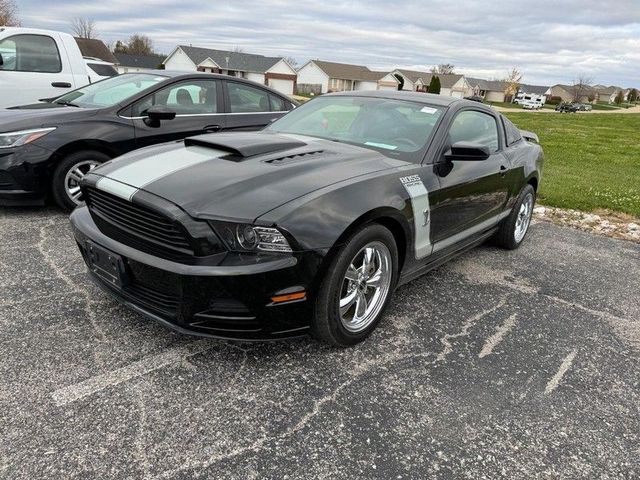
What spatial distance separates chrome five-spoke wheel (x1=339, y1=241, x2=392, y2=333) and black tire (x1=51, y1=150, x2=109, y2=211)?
3.32 m

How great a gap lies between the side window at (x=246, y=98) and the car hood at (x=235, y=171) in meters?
2.58

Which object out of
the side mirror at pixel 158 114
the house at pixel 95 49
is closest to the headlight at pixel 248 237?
the side mirror at pixel 158 114

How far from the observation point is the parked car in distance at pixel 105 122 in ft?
14.9

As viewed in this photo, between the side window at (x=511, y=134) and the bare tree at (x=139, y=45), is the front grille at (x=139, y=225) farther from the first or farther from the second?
the bare tree at (x=139, y=45)

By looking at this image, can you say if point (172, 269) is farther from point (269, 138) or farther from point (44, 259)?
point (44, 259)

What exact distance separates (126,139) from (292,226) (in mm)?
3352

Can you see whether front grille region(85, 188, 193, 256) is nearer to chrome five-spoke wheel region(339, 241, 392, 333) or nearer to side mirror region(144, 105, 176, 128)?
chrome five-spoke wheel region(339, 241, 392, 333)

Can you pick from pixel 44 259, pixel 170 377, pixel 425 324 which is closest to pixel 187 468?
pixel 170 377

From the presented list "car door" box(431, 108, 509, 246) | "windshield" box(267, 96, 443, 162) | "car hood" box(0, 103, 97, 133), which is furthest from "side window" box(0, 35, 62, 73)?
"car door" box(431, 108, 509, 246)

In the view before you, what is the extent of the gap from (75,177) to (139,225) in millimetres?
2728

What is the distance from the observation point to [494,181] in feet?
13.2

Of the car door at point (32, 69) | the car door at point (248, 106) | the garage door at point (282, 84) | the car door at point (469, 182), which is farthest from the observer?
A: the garage door at point (282, 84)

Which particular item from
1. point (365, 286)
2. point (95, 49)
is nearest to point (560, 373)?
point (365, 286)

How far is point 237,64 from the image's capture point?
6700 cm
